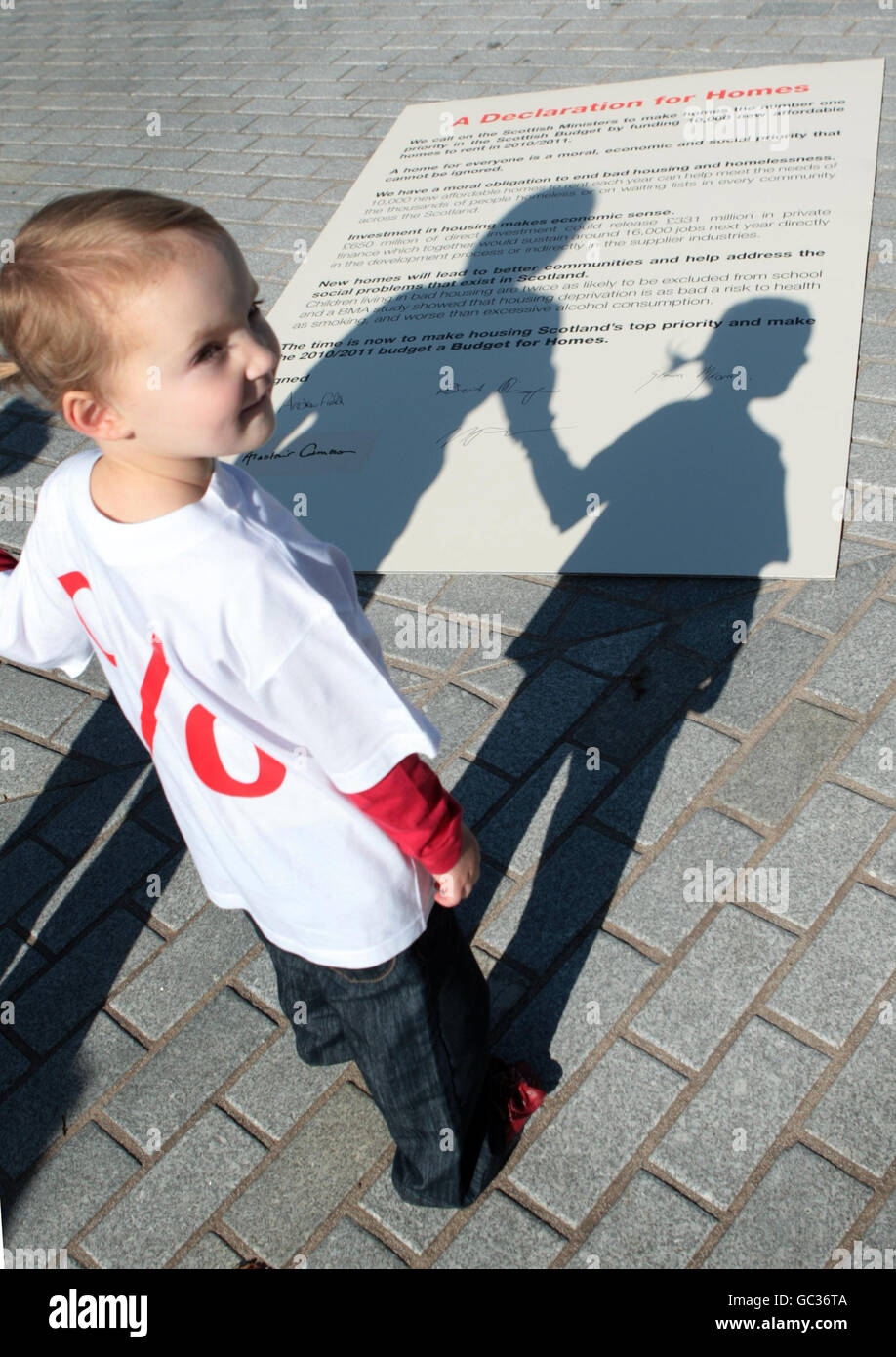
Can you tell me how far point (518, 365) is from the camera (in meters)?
4.20

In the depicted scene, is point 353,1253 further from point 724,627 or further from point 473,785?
point 724,627

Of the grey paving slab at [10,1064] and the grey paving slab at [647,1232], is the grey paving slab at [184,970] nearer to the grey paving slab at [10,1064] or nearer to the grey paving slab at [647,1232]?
the grey paving slab at [10,1064]

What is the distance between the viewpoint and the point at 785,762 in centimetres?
282

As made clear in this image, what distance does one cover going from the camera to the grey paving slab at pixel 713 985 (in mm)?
2391

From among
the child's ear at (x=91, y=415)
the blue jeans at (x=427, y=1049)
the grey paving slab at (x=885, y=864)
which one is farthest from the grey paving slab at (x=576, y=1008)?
the child's ear at (x=91, y=415)

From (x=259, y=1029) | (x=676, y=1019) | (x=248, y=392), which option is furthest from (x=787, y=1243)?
(x=248, y=392)

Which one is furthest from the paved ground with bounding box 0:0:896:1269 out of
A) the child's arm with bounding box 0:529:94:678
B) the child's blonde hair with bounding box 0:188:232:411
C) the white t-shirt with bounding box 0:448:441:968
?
the child's blonde hair with bounding box 0:188:232:411

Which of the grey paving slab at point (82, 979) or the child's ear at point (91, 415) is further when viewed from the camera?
the grey paving slab at point (82, 979)

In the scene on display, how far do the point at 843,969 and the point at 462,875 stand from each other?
3.76 feet

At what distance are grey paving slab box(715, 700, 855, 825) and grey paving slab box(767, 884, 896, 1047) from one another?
0.30 m

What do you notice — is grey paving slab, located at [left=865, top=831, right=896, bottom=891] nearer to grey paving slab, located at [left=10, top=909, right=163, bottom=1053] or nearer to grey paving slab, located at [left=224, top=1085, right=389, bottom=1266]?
grey paving slab, located at [left=224, top=1085, right=389, bottom=1266]

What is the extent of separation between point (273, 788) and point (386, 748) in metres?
0.19

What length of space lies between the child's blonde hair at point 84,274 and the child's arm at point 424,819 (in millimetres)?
623
